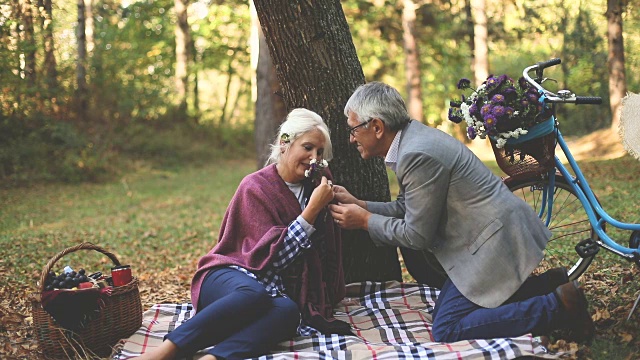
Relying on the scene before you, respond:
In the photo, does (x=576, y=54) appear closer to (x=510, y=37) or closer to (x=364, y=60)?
(x=510, y=37)

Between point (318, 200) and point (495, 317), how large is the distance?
45.7 inches

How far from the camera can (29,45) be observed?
11430 mm

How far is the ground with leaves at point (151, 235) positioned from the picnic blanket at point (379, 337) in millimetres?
399

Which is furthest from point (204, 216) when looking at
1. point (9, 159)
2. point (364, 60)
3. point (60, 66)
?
point (364, 60)

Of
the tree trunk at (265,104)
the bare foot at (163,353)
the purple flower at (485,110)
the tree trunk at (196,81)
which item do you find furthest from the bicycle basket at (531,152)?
the tree trunk at (196,81)

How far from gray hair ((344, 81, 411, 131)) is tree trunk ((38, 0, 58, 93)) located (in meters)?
8.73

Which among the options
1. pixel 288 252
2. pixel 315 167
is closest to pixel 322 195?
pixel 315 167

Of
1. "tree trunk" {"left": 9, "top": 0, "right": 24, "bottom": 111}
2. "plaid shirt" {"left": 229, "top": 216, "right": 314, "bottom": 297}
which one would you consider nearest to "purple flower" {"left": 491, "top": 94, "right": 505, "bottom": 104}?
"plaid shirt" {"left": 229, "top": 216, "right": 314, "bottom": 297}

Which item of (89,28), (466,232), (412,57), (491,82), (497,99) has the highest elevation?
(89,28)

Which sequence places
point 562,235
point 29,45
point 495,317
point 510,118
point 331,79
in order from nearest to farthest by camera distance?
point 495,317 → point 510,118 → point 331,79 → point 562,235 → point 29,45

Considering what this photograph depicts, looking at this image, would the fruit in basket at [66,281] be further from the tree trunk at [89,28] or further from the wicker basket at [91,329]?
the tree trunk at [89,28]

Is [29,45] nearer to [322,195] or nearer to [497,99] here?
[322,195]

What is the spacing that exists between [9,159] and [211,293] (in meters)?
11.0

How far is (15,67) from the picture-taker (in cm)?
1160
